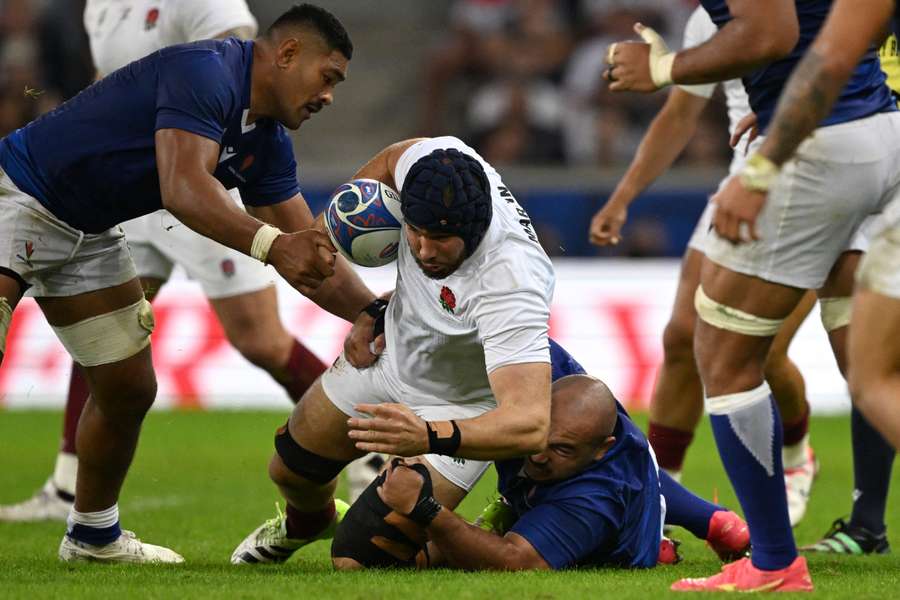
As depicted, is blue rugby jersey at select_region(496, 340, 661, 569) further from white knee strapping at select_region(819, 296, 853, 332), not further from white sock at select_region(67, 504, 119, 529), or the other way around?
white sock at select_region(67, 504, 119, 529)

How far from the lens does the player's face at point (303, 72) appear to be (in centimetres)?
513

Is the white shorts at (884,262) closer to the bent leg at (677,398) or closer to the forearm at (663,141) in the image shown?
the bent leg at (677,398)

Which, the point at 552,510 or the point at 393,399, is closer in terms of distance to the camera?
the point at 552,510

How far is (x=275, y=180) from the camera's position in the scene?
559cm

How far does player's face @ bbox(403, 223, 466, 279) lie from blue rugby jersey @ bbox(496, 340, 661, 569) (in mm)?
804

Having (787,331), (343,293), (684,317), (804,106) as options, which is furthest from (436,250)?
(787,331)

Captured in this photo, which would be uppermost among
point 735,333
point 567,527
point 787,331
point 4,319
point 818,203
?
point 818,203

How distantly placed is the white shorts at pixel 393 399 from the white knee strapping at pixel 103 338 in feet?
2.44

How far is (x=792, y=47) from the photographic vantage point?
4133mm

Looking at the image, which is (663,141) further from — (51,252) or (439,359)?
(51,252)

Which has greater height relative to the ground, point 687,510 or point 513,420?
point 513,420

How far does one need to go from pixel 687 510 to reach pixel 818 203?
68.4 inches

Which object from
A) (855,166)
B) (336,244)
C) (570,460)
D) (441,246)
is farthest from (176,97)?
(855,166)

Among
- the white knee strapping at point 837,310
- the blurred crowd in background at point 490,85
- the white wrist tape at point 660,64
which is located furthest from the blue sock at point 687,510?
the blurred crowd in background at point 490,85
